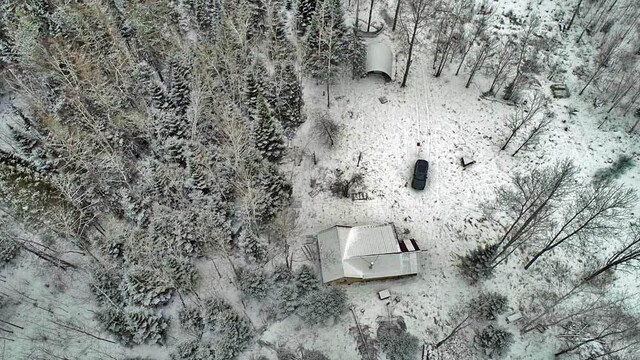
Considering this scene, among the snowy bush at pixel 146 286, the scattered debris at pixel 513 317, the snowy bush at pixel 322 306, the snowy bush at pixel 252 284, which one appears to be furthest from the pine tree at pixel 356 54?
the snowy bush at pixel 146 286

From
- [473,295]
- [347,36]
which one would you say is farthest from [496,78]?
[473,295]

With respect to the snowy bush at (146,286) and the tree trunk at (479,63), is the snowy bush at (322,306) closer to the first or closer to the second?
the snowy bush at (146,286)

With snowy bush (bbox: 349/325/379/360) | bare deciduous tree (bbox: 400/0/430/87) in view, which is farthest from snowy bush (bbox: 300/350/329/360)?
bare deciduous tree (bbox: 400/0/430/87)

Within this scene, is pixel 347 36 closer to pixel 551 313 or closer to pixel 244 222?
pixel 244 222

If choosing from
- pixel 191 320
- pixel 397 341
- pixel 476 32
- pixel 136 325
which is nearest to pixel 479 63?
pixel 476 32

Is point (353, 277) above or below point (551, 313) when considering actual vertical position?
above

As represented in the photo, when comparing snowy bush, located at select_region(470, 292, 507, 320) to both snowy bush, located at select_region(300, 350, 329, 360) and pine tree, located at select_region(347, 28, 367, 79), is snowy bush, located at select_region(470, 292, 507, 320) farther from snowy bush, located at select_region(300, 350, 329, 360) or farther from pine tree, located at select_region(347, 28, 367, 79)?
pine tree, located at select_region(347, 28, 367, 79)
